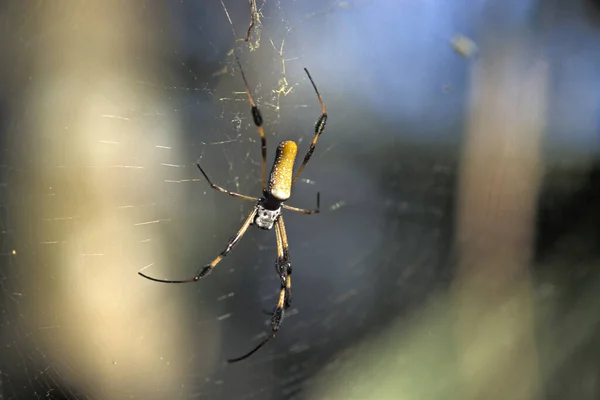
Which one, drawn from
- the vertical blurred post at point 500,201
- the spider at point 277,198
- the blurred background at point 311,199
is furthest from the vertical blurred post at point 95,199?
the vertical blurred post at point 500,201

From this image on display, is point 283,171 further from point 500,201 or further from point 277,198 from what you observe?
point 500,201

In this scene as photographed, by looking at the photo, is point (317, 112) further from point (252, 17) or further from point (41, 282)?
point (41, 282)

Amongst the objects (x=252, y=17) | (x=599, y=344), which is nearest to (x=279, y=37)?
(x=252, y=17)

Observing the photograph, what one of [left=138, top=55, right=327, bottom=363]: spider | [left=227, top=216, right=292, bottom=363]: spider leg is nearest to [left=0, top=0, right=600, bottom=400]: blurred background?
[left=138, top=55, right=327, bottom=363]: spider

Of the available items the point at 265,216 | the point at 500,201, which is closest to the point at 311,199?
the point at 500,201

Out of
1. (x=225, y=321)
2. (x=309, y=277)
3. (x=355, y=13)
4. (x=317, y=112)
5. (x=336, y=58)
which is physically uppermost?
(x=355, y=13)

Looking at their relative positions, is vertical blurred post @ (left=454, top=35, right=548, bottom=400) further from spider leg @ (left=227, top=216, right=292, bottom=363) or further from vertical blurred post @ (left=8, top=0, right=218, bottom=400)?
vertical blurred post @ (left=8, top=0, right=218, bottom=400)
